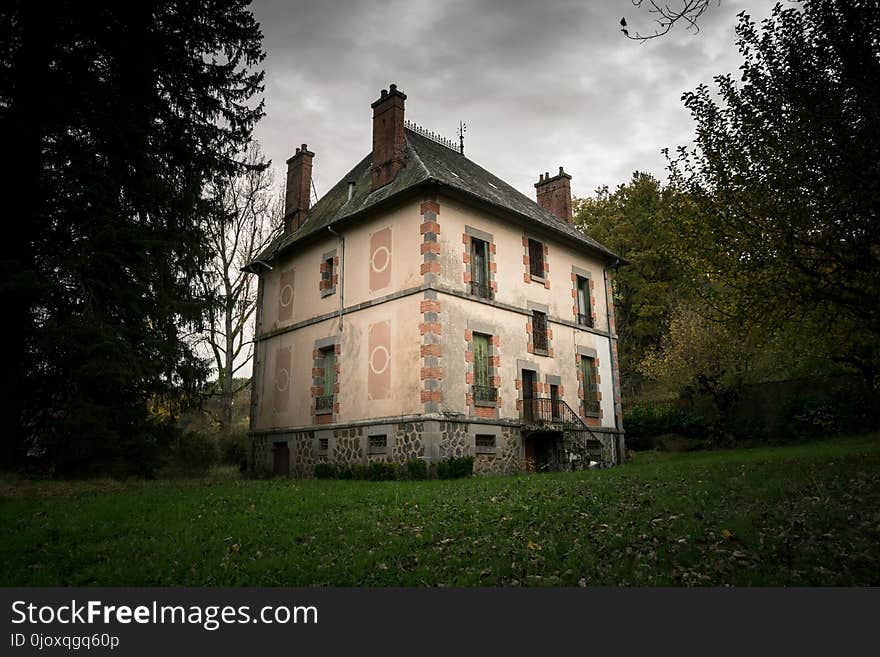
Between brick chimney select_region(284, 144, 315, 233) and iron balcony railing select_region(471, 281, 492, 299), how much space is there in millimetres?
8334

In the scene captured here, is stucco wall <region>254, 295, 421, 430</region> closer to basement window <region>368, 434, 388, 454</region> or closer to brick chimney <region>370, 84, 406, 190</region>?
basement window <region>368, 434, 388, 454</region>

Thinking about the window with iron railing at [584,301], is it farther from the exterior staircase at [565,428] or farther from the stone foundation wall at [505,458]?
the stone foundation wall at [505,458]

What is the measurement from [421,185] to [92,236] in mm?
7908

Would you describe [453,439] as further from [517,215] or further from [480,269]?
[517,215]

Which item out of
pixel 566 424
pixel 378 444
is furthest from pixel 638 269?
pixel 378 444

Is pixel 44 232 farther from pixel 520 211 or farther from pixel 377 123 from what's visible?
pixel 520 211

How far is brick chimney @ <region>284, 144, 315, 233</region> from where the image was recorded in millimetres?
22562

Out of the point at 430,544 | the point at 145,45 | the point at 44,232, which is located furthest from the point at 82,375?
the point at 430,544

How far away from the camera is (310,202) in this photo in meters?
23.5

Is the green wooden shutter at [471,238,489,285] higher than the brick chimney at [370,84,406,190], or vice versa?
the brick chimney at [370,84,406,190]

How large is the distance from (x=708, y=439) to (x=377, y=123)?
53.9 ft

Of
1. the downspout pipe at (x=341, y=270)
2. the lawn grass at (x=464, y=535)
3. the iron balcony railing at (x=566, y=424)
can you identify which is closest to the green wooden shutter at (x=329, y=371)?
→ the downspout pipe at (x=341, y=270)

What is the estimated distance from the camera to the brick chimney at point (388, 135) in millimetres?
18422

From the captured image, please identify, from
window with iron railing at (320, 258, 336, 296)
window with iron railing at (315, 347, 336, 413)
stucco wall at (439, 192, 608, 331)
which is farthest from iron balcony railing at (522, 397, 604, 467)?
window with iron railing at (320, 258, 336, 296)
